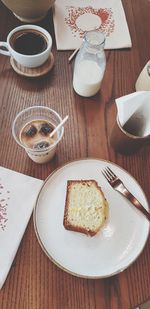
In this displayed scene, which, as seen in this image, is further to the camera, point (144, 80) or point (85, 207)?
point (144, 80)

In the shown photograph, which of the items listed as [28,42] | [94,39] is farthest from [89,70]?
[28,42]

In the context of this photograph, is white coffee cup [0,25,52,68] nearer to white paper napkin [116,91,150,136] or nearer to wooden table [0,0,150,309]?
wooden table [0,0,150,309]

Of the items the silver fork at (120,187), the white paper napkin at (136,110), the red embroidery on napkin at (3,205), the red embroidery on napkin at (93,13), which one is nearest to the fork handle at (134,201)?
the silver fork at (120,187)

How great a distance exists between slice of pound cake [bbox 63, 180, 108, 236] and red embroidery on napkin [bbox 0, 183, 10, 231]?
123 mm

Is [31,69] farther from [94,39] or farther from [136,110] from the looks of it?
[136,110]

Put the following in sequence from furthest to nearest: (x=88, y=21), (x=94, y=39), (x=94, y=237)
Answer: (x=88, y=21)
(x=94, y=39)
(x=94, y=237)

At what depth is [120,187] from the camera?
26.6 inches

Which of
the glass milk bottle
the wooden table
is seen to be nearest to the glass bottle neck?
the glass milk bottle

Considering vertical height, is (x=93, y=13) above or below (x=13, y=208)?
above

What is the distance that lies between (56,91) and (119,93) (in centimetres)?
17

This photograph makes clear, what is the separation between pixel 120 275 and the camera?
2.01 ft

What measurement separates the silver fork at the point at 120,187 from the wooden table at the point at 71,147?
51 mm

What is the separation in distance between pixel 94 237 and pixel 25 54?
0.48 meters

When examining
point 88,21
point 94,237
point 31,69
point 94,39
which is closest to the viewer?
point 94,237
